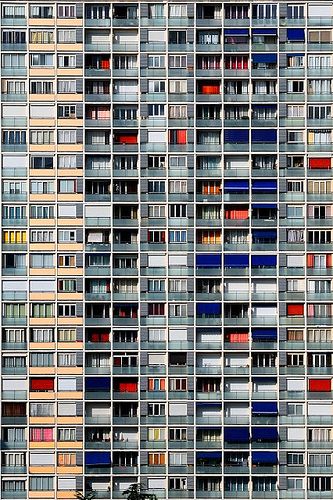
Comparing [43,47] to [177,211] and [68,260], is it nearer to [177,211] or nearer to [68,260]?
[177,211]

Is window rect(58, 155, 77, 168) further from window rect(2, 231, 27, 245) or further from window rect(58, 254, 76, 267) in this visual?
window rect(58, 254, 76, 267)

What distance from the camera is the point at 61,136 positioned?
78875mm

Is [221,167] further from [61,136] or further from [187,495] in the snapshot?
[187,495]

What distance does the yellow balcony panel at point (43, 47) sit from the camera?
259 ft

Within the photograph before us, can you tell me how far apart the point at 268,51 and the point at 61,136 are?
15.7 meters

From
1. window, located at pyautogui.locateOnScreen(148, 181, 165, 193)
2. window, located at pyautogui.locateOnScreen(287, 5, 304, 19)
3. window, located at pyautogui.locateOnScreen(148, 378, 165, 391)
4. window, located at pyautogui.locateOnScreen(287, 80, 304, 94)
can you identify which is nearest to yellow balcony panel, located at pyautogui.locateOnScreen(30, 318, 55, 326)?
window, located at pyautogui.locateOnScreen(148, 378, 165, 391)

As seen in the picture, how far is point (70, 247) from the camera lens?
78.8 metres

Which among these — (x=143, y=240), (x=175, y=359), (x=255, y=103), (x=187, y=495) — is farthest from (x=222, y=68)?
(x=187, y=495)

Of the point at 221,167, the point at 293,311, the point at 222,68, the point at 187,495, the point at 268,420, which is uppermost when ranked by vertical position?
the point at 222,68

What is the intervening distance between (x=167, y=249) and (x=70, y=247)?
679 cm

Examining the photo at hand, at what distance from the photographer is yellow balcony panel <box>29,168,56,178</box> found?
78.9 metres

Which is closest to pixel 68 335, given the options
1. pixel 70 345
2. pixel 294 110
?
pixel 70 345

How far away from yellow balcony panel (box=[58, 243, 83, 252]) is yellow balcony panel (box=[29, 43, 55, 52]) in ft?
44.9

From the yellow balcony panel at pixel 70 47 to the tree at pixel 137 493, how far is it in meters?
30.3
